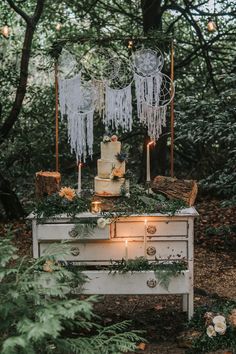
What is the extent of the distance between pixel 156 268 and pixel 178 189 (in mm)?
645

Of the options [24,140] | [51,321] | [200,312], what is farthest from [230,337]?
[24,140]

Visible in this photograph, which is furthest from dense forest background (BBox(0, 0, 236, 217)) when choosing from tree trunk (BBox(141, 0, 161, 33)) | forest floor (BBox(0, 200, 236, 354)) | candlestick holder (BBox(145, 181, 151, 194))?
candlestick holder (BBox(145, 181, 151, 194))

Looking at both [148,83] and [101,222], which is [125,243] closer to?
[101,222]

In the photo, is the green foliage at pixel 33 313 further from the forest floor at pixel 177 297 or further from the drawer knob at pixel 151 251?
the drawer knob at pixel 151 251

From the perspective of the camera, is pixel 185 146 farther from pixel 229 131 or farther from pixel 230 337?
pixel 230 337

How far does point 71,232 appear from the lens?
3.93 m

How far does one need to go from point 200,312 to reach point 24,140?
4658 millimetres

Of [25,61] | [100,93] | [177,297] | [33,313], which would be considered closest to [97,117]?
[25,61]

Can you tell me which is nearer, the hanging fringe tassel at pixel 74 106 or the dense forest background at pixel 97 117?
the hanging fringe tassel at pixel 74 106

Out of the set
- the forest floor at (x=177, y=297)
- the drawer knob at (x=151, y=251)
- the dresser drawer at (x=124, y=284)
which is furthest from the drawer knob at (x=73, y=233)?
the drawer knob at (x=151, y=251)

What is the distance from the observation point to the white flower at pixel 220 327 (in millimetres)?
3723

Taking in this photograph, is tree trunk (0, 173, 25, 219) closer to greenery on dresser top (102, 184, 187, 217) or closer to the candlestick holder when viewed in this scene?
the candlestick holder

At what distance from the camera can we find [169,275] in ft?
12.7

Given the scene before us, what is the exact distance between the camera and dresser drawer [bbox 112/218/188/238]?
3982 mm
